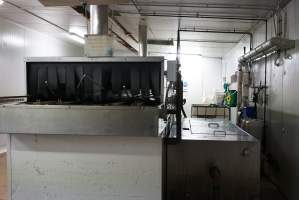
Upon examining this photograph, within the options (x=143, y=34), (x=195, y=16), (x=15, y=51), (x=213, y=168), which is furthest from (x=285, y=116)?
(x=15, y=51)

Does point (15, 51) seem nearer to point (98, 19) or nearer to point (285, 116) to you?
point (98, 19)

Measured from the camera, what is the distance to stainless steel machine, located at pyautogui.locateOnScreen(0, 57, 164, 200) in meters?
1.75

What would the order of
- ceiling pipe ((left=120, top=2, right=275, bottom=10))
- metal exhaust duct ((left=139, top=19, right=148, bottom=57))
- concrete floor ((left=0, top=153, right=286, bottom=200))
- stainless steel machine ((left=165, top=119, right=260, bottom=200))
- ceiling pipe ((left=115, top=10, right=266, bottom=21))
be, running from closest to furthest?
stainless steel machine ((left=165, top=119, right=260, bottom=200)) → concrete floor ((left=0, top=153, right=286, bottom=200)) → ceiling pipe ((left=120, top=2, right=275, bottom=10)) → ceiling pipe ((left=115, top=10, right=266, bottom=21)) → metal exhaust duct ((left=139, top=19, right=148, bottom=57))

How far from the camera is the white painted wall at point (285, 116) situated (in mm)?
2836

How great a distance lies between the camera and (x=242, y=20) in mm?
4098

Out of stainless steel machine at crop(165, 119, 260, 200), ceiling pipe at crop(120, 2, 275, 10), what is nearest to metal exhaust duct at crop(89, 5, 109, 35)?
ceiling pipe at crop(120, 2, 275, 10)

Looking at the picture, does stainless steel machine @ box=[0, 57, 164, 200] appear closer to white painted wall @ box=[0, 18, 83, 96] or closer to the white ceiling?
the white ceiling

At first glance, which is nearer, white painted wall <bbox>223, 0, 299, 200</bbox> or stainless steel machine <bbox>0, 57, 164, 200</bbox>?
stainless steel machine <bbox>0, 57, 164, 200</bbox>

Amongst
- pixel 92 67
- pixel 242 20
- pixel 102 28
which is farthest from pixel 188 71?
pixel 92 67

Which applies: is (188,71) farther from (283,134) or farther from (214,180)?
(214,180)

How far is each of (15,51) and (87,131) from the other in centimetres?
392

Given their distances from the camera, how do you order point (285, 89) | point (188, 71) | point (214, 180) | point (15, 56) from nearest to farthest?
1. point (214, 180)
2. point (285, 89)
3. point (15, 56)
4. point (188, 71)

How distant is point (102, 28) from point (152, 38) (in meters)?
3.08

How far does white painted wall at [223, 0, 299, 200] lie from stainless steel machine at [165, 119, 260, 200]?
29.1 inches
